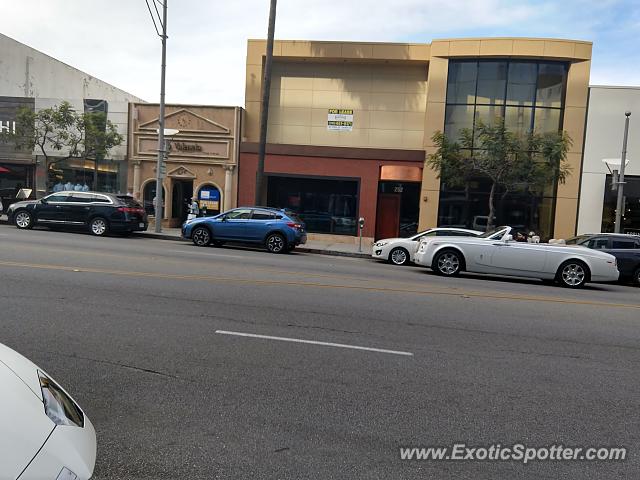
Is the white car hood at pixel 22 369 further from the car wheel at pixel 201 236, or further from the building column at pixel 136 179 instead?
the building column at pixel 136 179

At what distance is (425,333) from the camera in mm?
6992

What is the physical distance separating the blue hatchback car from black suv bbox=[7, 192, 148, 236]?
268 cm

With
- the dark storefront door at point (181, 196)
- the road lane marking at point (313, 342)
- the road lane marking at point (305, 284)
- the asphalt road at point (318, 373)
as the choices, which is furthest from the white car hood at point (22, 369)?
the dark storefront door at point (181, 196)

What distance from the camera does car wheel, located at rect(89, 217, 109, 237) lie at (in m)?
19.4

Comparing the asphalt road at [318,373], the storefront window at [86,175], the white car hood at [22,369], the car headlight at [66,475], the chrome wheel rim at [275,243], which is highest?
Result: the storefront window at [86,175]

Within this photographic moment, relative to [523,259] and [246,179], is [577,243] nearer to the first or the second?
[523,259]

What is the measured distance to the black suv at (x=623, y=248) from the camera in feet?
50.2

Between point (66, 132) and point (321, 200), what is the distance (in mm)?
12327

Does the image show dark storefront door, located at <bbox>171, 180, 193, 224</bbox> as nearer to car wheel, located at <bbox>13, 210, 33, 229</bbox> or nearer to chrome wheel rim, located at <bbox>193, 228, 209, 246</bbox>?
car wheel, located at <bbox>13, 210, 33, 229</bbox>

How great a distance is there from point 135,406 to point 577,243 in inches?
593

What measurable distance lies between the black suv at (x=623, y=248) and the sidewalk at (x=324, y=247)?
7.44 meters

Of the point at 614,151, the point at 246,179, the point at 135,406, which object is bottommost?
the point at 135,406

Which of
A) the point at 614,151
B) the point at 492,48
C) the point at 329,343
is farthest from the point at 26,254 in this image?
the point at 614,151

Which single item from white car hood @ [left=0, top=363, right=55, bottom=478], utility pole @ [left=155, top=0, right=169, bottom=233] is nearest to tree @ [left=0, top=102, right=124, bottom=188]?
utility pole @ [left=155, top=0, right=169, bottom=233]
